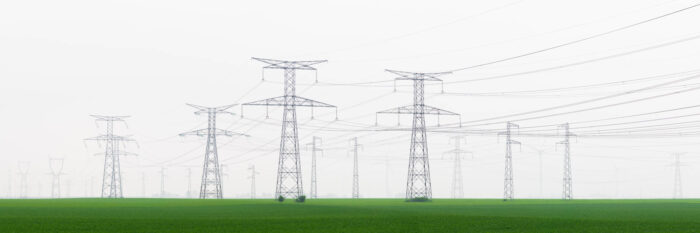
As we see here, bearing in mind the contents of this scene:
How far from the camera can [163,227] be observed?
3052 cm

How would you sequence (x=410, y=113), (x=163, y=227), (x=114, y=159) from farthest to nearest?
(x=114, y=159)
(x=410, y=113)
(x=163, y=227)

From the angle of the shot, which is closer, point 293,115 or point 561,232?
point 561,232

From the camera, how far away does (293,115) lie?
63.3 meters

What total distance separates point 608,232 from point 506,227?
4.45 metres

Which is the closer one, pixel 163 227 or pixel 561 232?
pixel 561 232

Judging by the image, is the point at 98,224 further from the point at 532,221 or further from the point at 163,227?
the point at 532,221

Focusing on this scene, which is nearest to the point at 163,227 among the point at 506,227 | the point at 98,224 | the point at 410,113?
the point at 98,224

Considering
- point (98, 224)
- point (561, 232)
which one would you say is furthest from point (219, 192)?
point (561, 232)

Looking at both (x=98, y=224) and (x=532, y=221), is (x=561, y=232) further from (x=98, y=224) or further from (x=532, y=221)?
(x=98, y=224)

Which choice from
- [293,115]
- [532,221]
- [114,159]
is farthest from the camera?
[114,159]

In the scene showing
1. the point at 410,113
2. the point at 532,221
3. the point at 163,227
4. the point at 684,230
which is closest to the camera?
the point at 684,230

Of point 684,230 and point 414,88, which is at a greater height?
point 414,88

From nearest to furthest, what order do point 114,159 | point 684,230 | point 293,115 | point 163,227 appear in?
1. point 684,230
2. point 163,227
3. point 293,115
4. point 114,159

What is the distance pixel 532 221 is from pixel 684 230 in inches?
349
